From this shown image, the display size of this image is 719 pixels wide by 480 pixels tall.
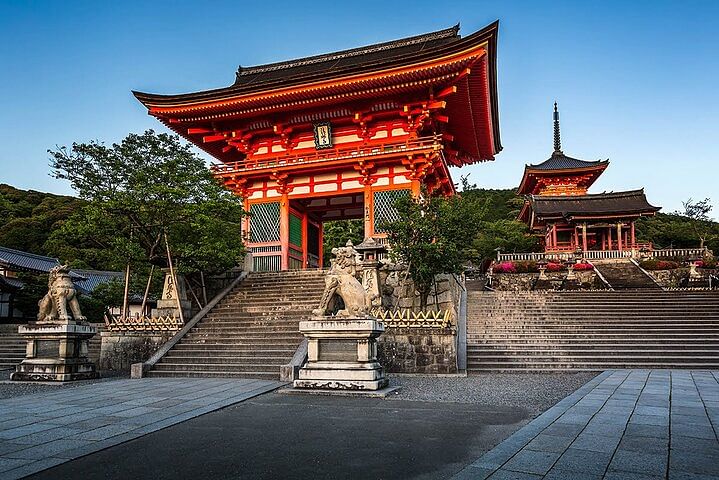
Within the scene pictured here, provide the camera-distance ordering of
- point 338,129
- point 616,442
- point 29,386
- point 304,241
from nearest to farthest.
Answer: point 616,442, point 29,386, point 338,129, point 304,241

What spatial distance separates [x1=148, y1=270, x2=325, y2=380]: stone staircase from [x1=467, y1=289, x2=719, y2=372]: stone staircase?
512 centimetres

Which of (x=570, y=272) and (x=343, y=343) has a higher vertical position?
(x=570, y=272)

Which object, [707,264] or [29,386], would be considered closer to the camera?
[29,386]

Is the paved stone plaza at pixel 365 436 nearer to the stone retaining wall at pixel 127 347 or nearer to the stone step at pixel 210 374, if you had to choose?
the stone step at pixel 210 374

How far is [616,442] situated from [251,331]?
1150cm

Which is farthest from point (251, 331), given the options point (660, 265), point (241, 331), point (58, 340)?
point (660, 265)

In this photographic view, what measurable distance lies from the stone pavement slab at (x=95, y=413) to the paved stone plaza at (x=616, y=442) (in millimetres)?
4101

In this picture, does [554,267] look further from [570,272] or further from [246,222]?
[246,222]

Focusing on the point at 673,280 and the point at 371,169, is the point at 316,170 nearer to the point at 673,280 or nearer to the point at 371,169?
the point at 371,169

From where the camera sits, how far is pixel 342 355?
31.9 ft

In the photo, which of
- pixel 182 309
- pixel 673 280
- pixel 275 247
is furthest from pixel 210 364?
pixel 673 280

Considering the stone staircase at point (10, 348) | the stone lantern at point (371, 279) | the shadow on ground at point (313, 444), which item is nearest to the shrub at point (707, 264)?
the stone lantern at point (371, 279)

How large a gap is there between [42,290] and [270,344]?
23.1m

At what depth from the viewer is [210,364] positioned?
13055mm
